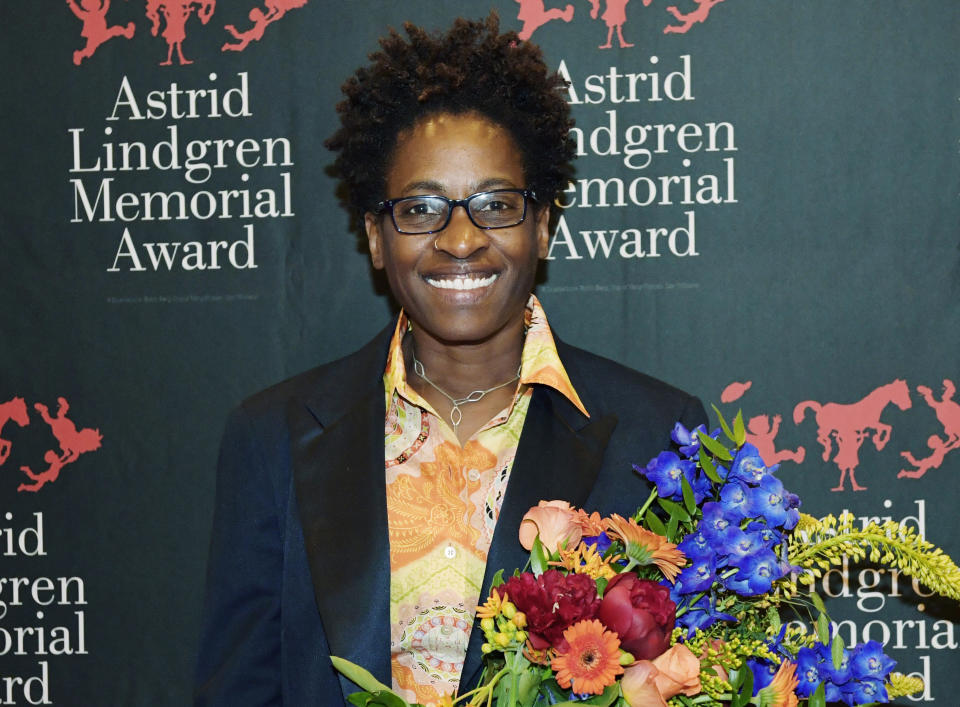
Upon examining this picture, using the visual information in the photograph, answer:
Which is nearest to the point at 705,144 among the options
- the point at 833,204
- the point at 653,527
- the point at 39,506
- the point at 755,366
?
the point at 833,204

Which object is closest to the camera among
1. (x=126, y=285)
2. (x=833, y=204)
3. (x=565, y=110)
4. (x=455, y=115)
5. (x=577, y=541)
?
(x=577, y=541)

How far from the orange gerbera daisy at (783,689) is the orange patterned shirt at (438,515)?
58cm

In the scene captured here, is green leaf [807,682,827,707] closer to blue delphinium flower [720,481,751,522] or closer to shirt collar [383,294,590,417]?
blue delphinium flower [720,481,751,522]

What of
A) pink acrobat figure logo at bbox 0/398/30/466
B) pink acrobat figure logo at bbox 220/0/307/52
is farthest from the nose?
pink acrobat figure logo at bbox 0/398/30/466

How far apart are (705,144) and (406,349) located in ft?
2.59

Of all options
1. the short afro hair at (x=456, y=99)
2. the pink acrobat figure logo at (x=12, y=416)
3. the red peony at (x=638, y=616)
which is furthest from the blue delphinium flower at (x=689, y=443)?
the pink acrobat figure logo at (x=12, y=416)

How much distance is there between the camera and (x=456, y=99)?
1.53 meters

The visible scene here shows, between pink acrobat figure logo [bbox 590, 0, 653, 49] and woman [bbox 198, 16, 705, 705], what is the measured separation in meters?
0.49

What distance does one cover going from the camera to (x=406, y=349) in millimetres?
1719

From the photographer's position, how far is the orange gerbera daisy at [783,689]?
936 mm

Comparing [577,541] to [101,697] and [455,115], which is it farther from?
[101,697]

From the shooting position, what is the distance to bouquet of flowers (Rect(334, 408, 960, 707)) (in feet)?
2.80

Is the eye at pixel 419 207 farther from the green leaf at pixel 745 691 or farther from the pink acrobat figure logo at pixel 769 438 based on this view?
the pink acrobat figure logo at pixel 769 438

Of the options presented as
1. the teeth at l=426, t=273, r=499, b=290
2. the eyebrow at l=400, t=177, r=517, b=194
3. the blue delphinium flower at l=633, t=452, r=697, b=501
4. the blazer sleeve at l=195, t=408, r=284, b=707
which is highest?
the eyebrow at l=400, t=177, r=517, b=194
